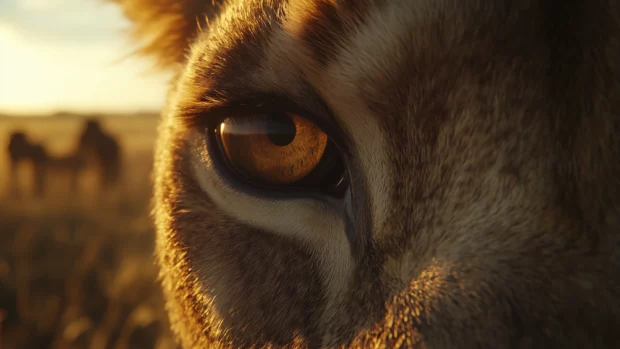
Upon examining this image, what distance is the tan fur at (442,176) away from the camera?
0.90 meters

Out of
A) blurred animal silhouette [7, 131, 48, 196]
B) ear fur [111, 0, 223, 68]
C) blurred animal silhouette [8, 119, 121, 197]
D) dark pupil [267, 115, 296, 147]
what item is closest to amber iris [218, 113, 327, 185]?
dark pupil [267, 115, 296, 147]

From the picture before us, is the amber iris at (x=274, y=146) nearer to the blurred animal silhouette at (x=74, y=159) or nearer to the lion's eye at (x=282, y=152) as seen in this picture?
the lion's eye at (x=282, y=152)

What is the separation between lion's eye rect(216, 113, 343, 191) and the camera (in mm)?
1258

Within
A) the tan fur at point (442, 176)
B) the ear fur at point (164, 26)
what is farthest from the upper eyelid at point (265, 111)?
the ear fur at point (164, 26)

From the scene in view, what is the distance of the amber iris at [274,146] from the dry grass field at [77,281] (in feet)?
6.14

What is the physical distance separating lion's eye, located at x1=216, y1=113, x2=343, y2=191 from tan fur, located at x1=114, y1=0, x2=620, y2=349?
0.05 meters

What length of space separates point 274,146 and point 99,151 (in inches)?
538

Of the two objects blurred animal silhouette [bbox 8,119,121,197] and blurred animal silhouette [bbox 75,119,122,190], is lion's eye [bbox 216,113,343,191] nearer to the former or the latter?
blurred animal silhouette [bbox 8,119,121,197]

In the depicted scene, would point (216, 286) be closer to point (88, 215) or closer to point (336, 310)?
point (336, 310)

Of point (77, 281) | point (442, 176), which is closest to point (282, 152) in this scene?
point (442, 176)

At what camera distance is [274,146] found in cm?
131

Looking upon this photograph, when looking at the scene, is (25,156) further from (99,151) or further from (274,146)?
(274,146)

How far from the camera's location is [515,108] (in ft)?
3.20

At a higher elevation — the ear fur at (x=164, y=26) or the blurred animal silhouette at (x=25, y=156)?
the ear fur at (x=164, y=26)
